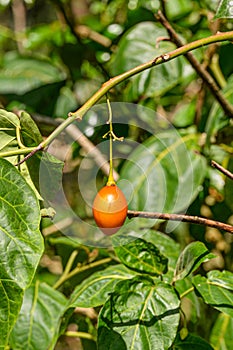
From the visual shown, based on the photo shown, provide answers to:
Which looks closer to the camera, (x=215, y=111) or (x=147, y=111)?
(x=215, y=111)

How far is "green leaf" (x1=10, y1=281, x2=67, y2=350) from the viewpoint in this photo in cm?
126

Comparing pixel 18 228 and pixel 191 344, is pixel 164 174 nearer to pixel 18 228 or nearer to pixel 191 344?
pixel 191 344

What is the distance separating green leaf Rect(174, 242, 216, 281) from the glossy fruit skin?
130 mm

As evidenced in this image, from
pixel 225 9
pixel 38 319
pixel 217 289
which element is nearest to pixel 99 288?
pixel 217 289

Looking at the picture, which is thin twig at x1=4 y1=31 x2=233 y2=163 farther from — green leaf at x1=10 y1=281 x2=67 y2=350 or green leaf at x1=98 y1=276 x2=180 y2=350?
green leaf at x1=10 y1=281 x2=67 y2=350

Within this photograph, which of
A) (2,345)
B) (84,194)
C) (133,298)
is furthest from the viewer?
(84,194)

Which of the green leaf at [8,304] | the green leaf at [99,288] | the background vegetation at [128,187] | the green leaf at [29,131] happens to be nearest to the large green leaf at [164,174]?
the background vegetation at [128,187]

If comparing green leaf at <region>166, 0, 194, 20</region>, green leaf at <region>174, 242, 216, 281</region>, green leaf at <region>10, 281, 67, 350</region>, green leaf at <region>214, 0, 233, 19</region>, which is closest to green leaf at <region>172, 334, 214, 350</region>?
green leaf at <region>174, 242, 216, 281</region>

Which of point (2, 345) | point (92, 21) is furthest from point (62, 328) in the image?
point (92, 21)

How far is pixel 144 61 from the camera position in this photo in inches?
55.2

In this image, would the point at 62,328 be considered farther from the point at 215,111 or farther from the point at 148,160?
the point at 215,111

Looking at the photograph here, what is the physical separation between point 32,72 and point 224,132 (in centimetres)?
72

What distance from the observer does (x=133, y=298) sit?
949 mm

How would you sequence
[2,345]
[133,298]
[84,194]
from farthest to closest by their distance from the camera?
[84,194] → [133,298] → [2,345]
